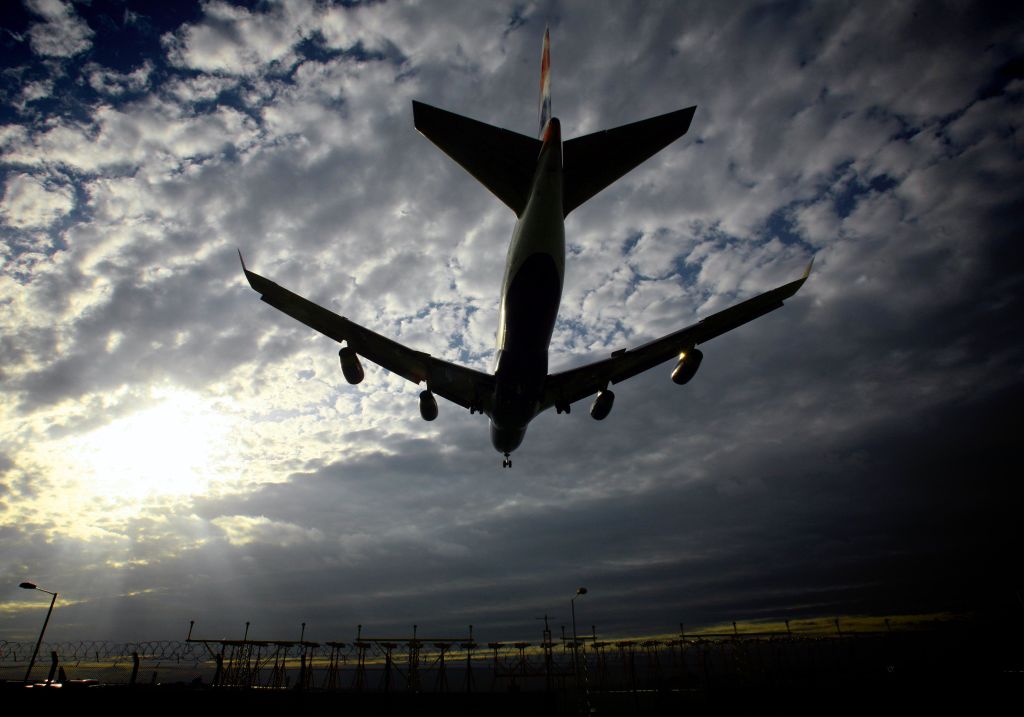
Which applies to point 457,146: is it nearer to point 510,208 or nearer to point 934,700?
point 510,208

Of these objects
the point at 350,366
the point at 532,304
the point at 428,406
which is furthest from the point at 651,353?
the point at 350,366

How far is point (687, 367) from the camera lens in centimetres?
1584

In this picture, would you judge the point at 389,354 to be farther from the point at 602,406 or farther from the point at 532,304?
the point at 602,406

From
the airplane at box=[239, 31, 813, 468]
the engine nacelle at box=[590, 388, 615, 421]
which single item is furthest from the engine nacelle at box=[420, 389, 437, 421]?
the engine nacelle at box=[590, 388, 615, 421]

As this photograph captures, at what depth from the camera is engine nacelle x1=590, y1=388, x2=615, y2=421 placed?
18.7 meters

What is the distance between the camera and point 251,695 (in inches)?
719

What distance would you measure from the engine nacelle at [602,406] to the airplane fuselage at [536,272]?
12.8 feet

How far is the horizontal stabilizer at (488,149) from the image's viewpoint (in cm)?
1313

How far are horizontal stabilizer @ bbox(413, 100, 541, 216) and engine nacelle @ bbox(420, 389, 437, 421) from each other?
310 inches

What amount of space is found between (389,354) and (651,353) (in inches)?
431

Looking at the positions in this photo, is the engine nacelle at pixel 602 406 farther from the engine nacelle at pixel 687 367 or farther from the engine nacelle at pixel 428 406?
the engine nacelle at pixel 428 406

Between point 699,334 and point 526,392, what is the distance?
22.6 ft

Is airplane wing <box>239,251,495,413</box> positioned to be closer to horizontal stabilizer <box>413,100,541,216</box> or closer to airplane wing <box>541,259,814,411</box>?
airplane wing <box>541,259,814,411</box>

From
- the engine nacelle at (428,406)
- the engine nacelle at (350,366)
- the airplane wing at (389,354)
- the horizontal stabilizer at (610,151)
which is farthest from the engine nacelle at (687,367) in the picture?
the engine nacelle at (350,366)
